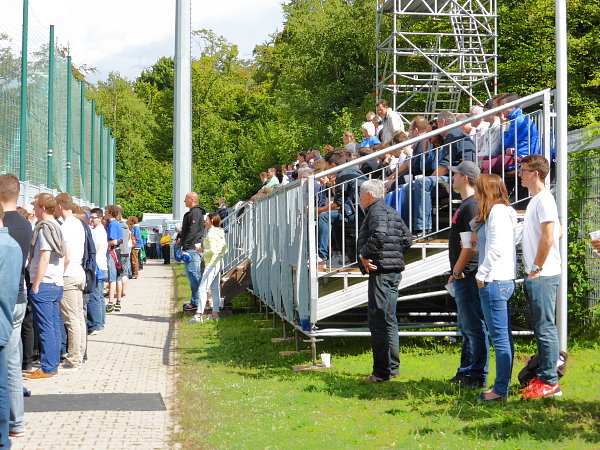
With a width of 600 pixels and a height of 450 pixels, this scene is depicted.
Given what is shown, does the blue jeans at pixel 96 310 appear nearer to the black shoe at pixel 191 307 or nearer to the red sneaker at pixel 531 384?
the black shoe at pixel 191 307

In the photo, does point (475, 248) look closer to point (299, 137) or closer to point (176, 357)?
point (176, 357)

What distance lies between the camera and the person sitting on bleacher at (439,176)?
10.1m

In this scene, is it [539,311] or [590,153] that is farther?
[590,153]

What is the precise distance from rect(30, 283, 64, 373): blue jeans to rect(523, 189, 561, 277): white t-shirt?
506cm

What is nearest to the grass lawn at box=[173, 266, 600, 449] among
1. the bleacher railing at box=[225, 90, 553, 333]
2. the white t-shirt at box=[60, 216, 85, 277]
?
the bleacher railing at box=[225, 90, 553, 333]

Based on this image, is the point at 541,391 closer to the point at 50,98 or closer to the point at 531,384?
the point at 531,384

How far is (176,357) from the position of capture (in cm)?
1125

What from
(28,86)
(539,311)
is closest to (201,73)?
(28,86)

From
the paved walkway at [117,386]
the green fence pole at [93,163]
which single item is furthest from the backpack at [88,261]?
the green fence pole at [93,163]

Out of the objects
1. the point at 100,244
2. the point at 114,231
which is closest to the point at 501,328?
the point at 100,244

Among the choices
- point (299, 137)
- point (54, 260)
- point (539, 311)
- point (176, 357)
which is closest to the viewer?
point (539, 311)

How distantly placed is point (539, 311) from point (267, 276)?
21.8ft

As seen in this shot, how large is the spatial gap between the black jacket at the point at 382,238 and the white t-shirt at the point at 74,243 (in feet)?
11.4

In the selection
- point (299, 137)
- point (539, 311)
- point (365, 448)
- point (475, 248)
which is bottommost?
point (365, 448)
